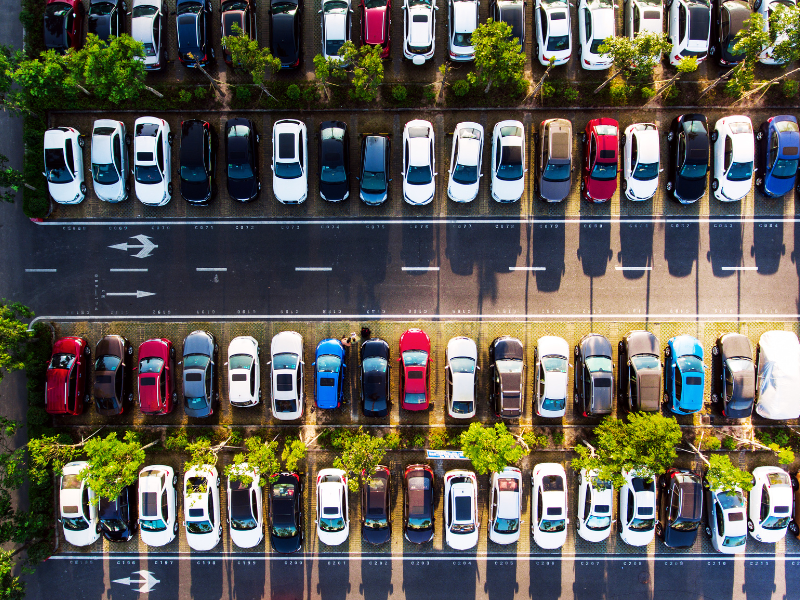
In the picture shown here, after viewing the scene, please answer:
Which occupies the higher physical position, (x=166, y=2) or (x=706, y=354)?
(x=166, y=2)

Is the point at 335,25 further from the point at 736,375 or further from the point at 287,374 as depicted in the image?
→ the point at 736,375

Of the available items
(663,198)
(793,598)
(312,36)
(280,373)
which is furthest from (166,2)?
(793,598)

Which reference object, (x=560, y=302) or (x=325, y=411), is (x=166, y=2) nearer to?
(x=325, y=411)

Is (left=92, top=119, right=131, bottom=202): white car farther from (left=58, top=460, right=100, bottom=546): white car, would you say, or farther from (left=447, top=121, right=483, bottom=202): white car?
(left=447, top=121, right=483, bottom=202): white car

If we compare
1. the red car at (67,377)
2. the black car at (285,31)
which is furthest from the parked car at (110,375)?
the black car at (285,31)

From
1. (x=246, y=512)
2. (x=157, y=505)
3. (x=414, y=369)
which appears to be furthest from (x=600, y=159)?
(x=157, y=505)
